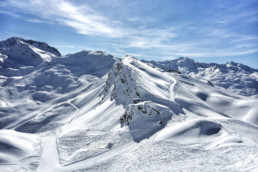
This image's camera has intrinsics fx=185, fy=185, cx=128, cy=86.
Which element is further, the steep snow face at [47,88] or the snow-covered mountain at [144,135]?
the steep snow face at [47,88]

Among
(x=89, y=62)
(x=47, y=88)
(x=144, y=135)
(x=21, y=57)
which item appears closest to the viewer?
(x=144, y=135)

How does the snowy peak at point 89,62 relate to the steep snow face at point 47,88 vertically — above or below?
above

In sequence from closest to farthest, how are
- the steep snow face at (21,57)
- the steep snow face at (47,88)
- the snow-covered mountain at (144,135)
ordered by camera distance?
1. the snow-covered mountain at (144,135)
2. the steep snow face at (47,88)
3. the steep snow face at (21,57)

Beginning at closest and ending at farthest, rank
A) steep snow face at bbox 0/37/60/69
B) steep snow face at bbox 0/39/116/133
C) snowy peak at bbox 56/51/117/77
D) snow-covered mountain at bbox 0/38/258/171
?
snow-covered mountain at bbox 0/38/258/171
steep snow face at bbox 0/39/116/133
snowy peak at bbox 56/51/117/77
steep snow face at bbox 0/37/60/69

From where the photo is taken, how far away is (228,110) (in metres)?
45.3

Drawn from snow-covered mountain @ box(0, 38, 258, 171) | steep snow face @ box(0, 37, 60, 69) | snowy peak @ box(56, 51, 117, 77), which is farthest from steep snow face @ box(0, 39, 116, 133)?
steep snow face @ box(0, 37, 60, 69)

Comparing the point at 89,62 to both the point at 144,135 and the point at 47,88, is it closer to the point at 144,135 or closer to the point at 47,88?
the point at 47,88

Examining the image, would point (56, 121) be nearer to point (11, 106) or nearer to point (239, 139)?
point (11, 106)

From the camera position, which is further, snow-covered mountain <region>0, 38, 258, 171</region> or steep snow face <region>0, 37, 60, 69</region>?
steep snow face <region>0, 37, 60, 69</region>

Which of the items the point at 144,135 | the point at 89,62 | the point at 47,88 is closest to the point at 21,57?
the point at 89,62

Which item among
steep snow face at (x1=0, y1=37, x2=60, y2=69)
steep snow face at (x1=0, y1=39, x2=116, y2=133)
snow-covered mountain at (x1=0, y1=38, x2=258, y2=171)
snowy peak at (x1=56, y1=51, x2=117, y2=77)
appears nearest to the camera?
snow-covered mountain at (x1=0, y1=38, x2=258, y2=171)

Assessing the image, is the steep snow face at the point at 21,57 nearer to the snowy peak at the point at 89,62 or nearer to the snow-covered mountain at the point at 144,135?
the snowy peak at the point at 89,62

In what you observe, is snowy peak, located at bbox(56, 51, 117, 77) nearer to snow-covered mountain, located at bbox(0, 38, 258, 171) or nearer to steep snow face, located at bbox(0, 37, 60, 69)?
steep snow face, located at bbox(0, 37, 60, 69)

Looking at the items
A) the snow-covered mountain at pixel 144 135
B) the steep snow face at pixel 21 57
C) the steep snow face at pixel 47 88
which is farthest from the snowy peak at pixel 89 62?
the snow-covered mountain at pixel 144 135
